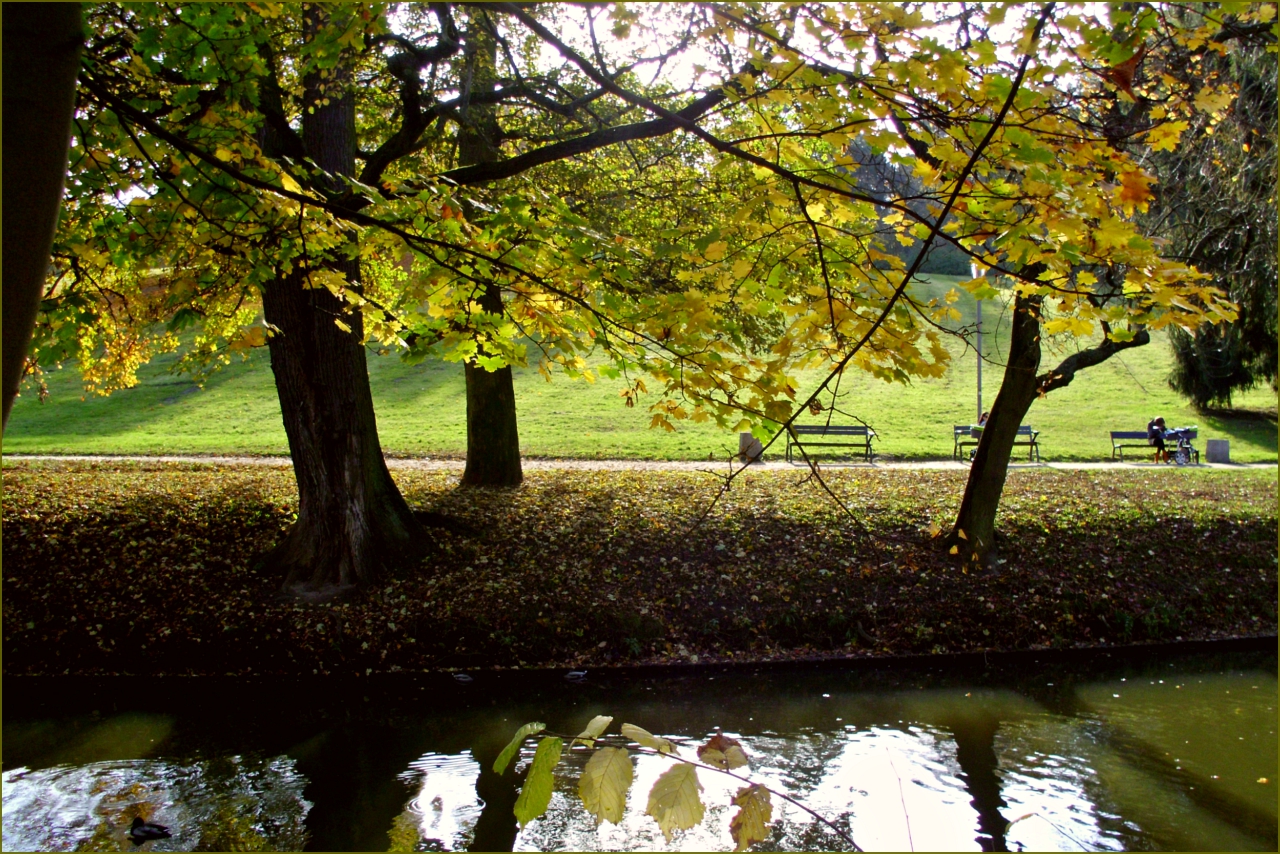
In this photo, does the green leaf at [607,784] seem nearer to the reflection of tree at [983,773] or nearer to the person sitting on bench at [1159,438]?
the reflection of tree at [983,773]

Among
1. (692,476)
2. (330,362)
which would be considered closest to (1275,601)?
(692,476)

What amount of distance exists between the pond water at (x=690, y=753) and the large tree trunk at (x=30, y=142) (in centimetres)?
429

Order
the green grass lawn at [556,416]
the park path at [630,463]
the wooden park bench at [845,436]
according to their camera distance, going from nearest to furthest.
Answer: the park path at [630,463]
the wooden park bench at [845,436]
the green grass lawn at [556,416]

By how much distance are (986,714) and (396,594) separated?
6346 mm

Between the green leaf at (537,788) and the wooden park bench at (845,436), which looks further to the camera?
the wooden park bench at (845,436)

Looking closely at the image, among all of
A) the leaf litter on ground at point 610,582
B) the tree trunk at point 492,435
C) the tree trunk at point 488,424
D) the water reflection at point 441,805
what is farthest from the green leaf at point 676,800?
the tree trunk at point 492,435

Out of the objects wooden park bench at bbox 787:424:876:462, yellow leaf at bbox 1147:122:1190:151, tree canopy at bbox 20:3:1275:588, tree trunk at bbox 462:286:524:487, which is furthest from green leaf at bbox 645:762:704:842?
wooden park bench at bbox 787:424:876:462

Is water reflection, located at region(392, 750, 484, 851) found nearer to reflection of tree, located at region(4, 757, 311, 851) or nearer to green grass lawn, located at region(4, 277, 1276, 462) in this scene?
reflection of tree, located at region(4, 757, 311, 851)

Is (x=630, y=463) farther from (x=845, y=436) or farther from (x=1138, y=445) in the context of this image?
(x=1138, y=445)

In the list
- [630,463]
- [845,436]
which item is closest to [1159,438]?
[845,436]

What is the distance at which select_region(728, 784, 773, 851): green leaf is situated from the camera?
5.90 feet

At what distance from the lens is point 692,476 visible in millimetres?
14469

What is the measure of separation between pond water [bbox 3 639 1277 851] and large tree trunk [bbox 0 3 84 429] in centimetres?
429

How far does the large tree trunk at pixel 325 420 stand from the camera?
365 inches
